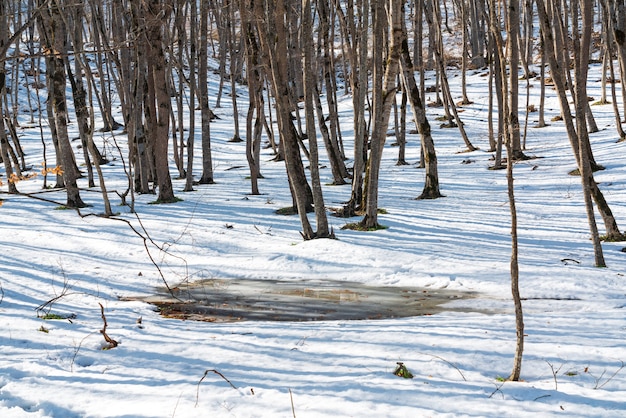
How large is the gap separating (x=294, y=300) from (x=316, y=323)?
1.57 m

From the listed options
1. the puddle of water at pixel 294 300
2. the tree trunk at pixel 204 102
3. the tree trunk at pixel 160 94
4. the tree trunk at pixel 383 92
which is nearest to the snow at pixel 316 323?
the puddle of water at pixel 294 300

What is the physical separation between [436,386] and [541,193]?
1279 cm

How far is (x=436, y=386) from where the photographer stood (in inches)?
172

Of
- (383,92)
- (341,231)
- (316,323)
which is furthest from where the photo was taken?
(341,231)

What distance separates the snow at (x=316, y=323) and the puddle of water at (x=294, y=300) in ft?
1.20

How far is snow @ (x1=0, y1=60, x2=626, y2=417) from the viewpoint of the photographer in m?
4.23

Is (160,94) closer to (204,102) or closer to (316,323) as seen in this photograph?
(204,102)

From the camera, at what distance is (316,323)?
20.8 feet

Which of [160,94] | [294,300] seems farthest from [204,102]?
[294,300]

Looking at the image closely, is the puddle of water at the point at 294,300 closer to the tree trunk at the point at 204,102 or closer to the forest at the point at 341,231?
the forest at the point at 341,231

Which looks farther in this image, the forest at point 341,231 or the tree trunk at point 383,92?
the tree trunk at point 383,92

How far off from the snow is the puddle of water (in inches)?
14.4

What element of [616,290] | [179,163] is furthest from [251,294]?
[179,163]

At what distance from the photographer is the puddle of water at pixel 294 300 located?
7109mm
